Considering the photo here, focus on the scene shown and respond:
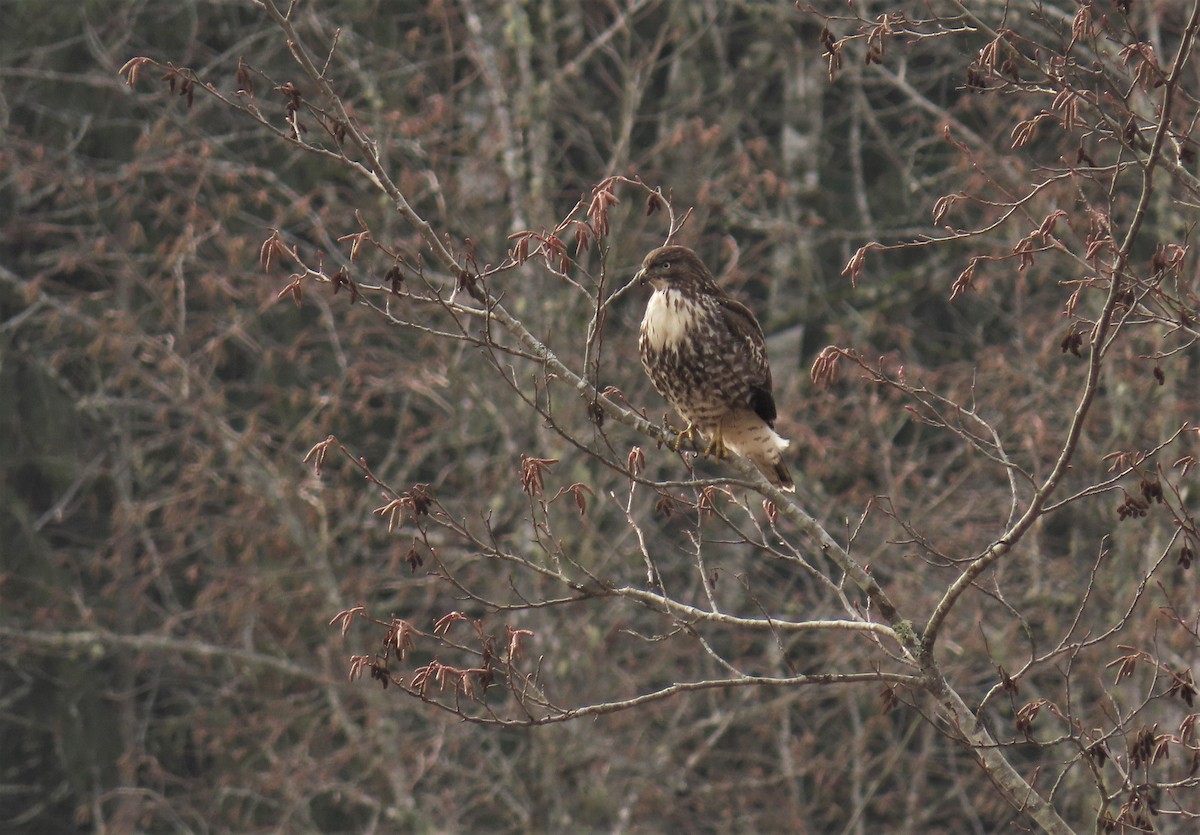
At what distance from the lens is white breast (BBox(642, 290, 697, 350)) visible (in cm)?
539

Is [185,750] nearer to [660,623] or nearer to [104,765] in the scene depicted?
[104,765]

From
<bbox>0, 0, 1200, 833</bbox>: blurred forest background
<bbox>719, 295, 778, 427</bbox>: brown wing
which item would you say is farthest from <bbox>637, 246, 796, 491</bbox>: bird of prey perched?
<bbox>0, 0, 1200, 833</bbox>: blurred forest background

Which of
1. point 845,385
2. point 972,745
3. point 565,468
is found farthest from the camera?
point 845,385

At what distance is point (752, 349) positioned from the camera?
18.3 feet

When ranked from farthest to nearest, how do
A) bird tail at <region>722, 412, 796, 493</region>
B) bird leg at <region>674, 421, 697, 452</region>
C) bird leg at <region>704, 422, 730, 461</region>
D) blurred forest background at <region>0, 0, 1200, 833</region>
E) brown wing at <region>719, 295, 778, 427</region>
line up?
blurred forest background at <region>0, 0, 1200, 833</region>, bird tail at <region>722, 412, 796, 493</region>, brown wing at <region>719, 295, 778, 427</region>, bird leg at <region>704, 422, 730, 461</region>, bird leg at <region>674, 421, 697, 452</region>

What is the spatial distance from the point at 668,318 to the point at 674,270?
0.15 metres

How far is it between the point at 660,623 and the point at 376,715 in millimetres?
1806

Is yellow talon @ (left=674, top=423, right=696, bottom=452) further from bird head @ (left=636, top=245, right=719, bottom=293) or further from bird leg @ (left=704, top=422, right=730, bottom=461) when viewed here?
bird head @ (left=636, top=245, right=719, bottom=293)

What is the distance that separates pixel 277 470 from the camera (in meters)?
9.32

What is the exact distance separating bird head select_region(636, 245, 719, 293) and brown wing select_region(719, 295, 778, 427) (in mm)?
144

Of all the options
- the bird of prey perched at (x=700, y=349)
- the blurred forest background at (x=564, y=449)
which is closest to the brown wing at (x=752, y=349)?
the bird of prey perched at (x=700, y=349)

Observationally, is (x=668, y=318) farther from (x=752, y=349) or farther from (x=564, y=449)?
(x=564, y=449)

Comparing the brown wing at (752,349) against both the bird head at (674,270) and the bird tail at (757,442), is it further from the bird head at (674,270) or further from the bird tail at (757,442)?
the bird head at (674,270)

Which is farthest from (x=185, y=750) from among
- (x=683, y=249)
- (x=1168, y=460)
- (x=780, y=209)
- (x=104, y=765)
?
(x=683, y=249)
